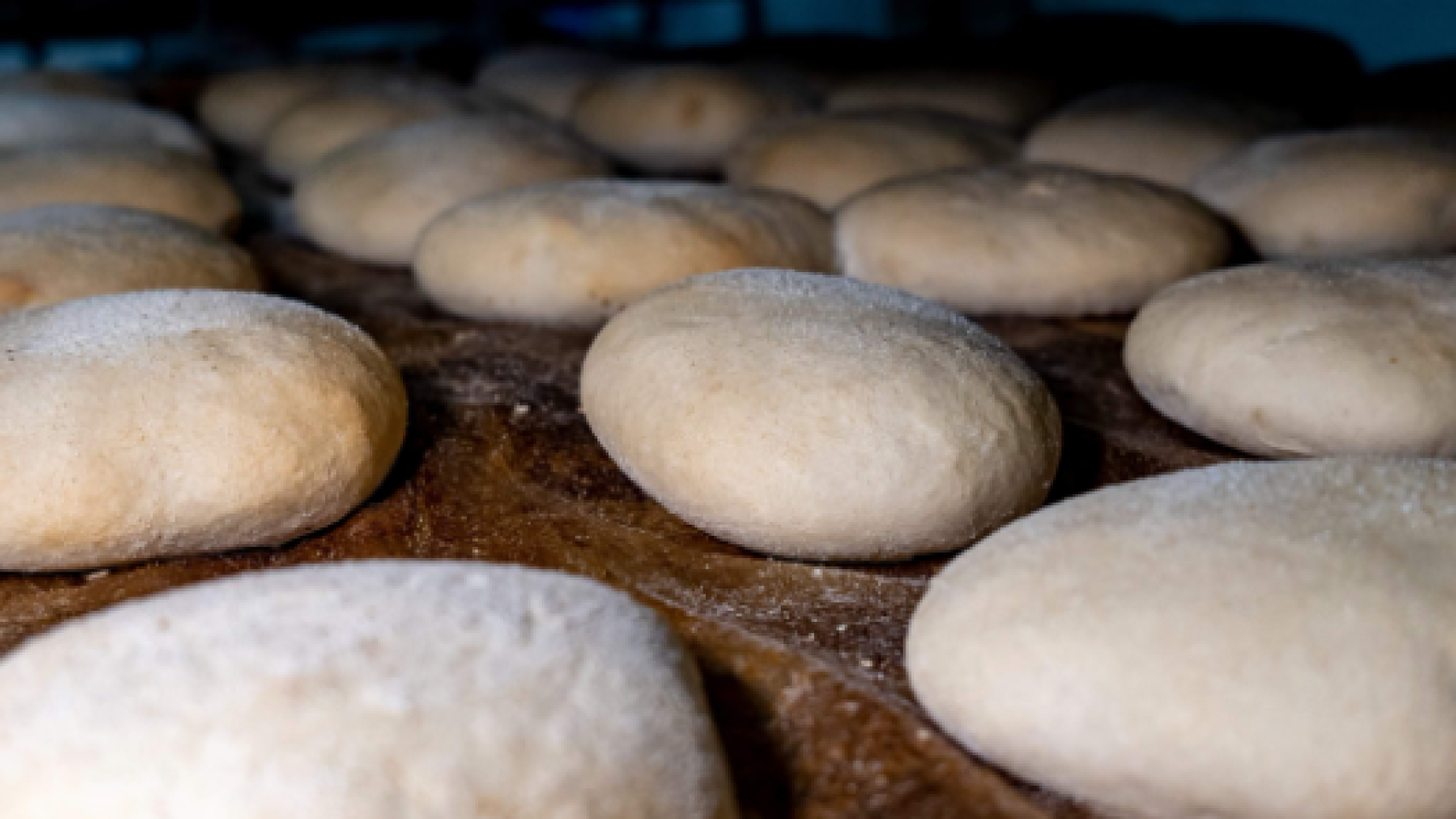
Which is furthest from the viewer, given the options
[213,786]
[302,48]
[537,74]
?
[302,48]

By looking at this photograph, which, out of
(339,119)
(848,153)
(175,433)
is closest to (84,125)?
(339,119)

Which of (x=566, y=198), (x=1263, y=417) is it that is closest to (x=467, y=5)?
(x=566, y=198)

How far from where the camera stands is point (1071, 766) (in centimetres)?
82

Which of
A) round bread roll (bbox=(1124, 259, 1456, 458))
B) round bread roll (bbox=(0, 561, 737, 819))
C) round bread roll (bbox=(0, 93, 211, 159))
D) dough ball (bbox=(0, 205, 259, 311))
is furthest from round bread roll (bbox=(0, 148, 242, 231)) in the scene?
round bread roll (bbox=(1124, 259, 1456, 458))

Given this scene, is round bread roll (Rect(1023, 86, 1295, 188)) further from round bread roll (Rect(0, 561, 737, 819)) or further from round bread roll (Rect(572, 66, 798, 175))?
round bread roll (Rect(0, 561, 737, 819))

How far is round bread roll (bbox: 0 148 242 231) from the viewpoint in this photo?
198 cm

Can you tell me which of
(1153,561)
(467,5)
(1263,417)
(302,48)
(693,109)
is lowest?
(302,48)

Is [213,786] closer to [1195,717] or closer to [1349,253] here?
[1195,717]

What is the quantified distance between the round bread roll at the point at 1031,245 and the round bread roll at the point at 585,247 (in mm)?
131

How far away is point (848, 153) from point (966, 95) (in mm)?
855

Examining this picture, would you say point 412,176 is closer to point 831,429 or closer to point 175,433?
point 175,433

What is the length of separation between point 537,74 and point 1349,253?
2.20m

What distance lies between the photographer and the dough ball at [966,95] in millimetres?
2971

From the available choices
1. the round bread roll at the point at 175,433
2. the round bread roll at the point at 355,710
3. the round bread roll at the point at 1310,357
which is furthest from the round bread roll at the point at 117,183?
the round bread roll at the point at 1310,357
